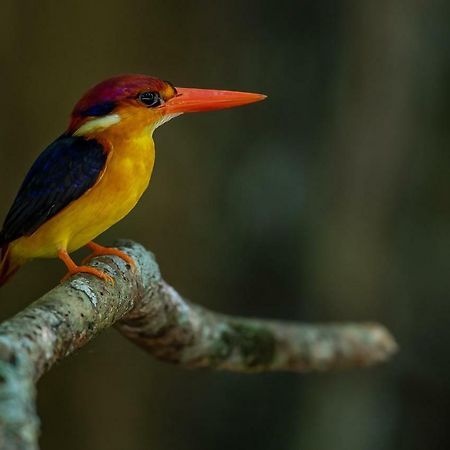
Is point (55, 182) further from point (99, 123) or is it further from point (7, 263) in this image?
point (7, 263)

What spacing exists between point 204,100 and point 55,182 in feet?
1.25

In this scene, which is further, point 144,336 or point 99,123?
point 144,336

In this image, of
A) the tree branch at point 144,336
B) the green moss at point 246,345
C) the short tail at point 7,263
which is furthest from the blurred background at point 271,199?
the short tail at point 7,263

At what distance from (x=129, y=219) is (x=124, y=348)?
50 cm

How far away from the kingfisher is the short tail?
4 cm

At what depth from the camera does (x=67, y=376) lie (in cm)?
307

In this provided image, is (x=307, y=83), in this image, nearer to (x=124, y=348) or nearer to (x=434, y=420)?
(x=124, y=348)

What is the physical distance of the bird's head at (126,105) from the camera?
1729mm

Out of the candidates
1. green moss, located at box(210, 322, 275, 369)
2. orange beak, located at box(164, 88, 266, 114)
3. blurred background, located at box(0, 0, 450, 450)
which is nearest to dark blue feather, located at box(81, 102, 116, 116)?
orange beak, located at box(164, 88, 266, 114)

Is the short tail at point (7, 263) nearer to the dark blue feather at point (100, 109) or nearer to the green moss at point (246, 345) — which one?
the dark blue feather at point (100, 109)

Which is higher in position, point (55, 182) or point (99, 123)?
point (99, 123)

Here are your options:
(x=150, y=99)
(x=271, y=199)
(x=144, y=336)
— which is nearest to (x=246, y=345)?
(x=144, y=336)

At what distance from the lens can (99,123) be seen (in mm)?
1750

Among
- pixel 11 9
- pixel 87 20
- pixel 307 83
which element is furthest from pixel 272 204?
pixel 11 9
